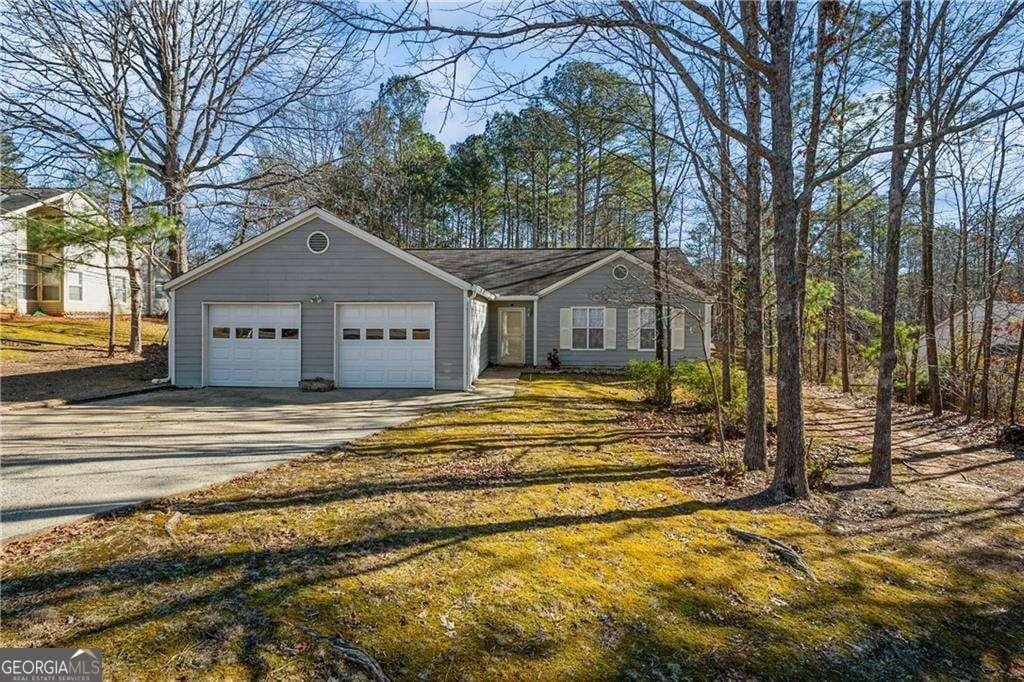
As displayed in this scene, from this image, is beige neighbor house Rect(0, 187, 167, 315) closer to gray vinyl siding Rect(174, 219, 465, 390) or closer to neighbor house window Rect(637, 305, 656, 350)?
gray vinyl siding Rect(174, 219, 465, 390)

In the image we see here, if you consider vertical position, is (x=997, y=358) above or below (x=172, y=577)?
above

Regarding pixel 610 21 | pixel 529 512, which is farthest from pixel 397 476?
pixel 610 21

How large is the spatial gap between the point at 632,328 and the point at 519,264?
542 centimetres

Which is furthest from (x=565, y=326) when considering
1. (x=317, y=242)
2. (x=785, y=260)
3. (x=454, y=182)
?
(x=454, y=182)

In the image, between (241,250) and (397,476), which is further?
(241,250)

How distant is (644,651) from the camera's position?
9.47 feet

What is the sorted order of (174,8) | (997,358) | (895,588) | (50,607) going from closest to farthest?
1. (50,607)
2. (895,588)
3. (997,358)
4. (174,8)

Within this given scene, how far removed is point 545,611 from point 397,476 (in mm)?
2932

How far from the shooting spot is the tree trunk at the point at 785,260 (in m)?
5.22

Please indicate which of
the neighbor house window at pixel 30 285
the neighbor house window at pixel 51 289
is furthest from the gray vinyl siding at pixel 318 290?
the neighbor house window at pixel 51 289

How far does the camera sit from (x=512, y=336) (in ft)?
60.2

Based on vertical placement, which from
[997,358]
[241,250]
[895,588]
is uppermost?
[241,250]

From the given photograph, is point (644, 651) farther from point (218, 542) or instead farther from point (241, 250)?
point (241, 250)

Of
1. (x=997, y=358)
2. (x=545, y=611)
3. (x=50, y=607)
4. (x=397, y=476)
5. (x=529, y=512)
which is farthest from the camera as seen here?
(x=997, y=358)
